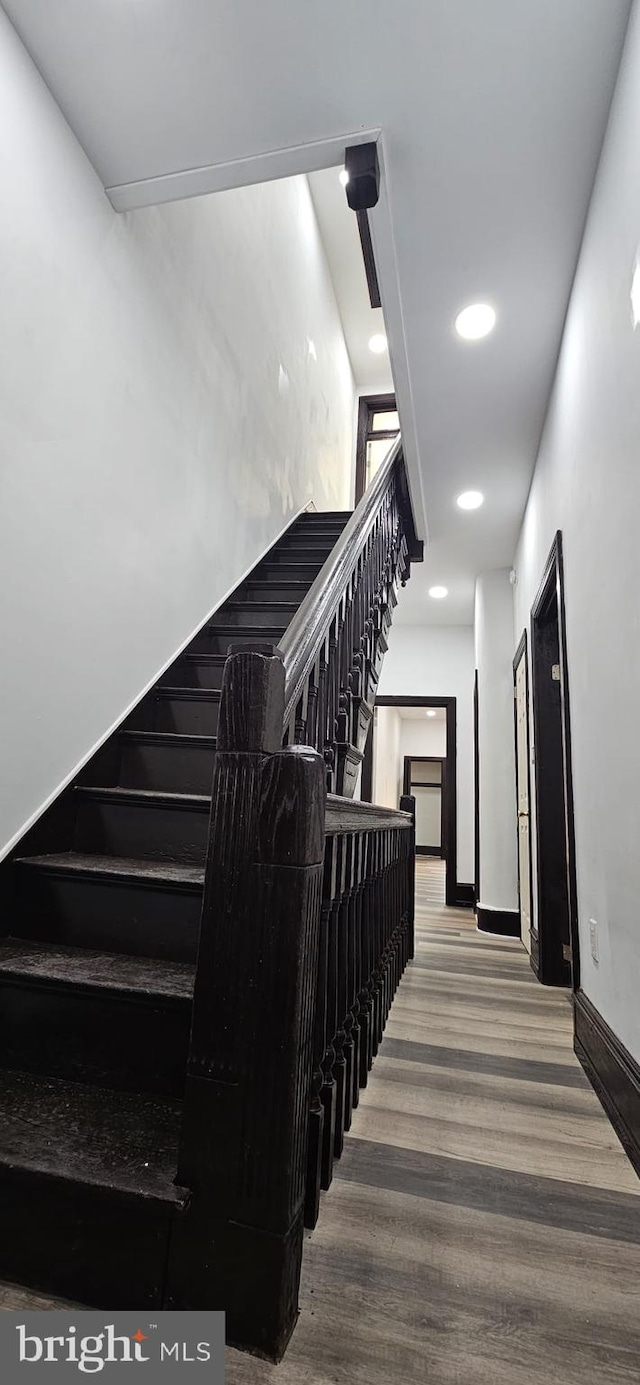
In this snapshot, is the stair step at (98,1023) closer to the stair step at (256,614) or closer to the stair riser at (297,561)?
the stair step at (256,614)

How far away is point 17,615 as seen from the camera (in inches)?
67.8

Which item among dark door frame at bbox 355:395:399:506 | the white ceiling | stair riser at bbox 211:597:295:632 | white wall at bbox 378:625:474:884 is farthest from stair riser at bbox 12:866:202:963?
dark door frame at bbox 355:395:399:506

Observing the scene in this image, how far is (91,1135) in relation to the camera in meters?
1.10

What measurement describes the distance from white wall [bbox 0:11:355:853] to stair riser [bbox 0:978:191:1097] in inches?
A: 20.5

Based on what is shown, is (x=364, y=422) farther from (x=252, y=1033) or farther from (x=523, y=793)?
(x=252, y=1033)

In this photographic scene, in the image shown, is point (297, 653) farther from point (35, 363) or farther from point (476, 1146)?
point (476, 1146)

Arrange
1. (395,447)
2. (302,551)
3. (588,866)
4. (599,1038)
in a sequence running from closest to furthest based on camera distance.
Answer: (599,1038) → (588,866) → (395,447) → (302,551)

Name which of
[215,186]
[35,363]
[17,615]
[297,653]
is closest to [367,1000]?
[297,653]

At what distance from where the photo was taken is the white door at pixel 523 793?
4074 mm

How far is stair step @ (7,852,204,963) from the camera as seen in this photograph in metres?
1.53

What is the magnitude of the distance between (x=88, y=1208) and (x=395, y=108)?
2.65 meters

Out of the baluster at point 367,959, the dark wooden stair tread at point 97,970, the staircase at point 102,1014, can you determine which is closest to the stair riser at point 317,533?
the staircase at point 102,1014

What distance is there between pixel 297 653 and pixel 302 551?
9.24ft

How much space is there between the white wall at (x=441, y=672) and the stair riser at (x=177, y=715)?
4.41m
